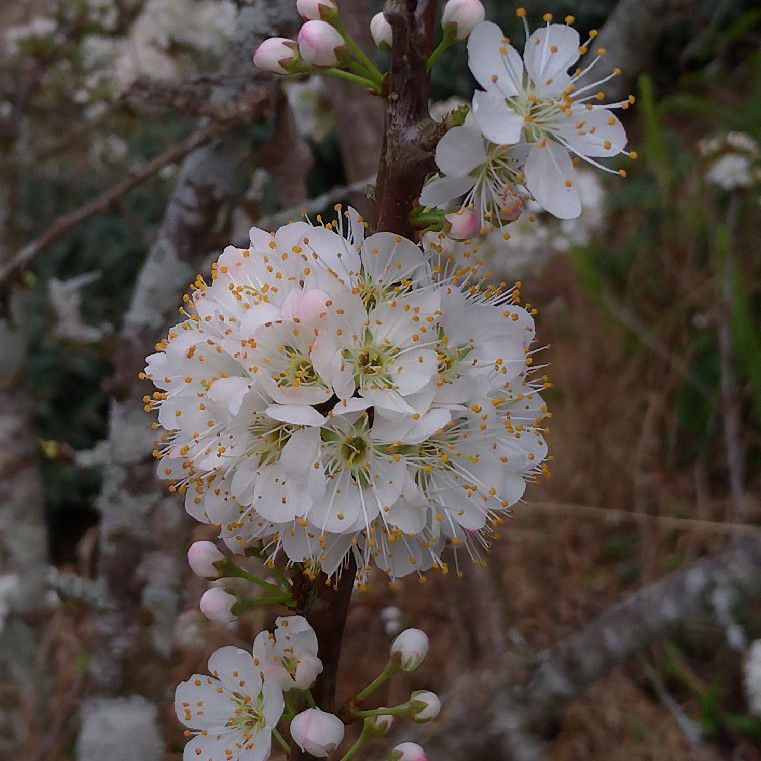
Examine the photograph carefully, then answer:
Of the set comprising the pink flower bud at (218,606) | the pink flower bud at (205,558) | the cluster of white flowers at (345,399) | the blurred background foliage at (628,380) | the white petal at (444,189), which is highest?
the white petal at (444,189)

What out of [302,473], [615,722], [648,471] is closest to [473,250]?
[302,473]

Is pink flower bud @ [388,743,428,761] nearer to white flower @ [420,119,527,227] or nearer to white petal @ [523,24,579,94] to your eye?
white flower @ [420,119,527,227]

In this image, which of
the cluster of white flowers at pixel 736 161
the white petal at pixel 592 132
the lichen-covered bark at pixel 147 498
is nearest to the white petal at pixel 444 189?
the white petal at pixel 592 132

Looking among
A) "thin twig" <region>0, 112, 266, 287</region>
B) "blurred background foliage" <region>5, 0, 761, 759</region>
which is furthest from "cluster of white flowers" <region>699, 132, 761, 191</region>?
"thin twig" <region>0, 112, 266, 287</region>

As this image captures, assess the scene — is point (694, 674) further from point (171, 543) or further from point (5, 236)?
point (5, 236)

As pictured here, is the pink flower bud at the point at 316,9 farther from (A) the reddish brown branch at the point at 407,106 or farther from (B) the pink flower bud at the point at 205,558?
(B) the pink flower bud at the point at 205,558

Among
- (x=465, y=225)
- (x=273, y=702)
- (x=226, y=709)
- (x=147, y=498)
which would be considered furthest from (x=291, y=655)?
(x=147, y=498)
